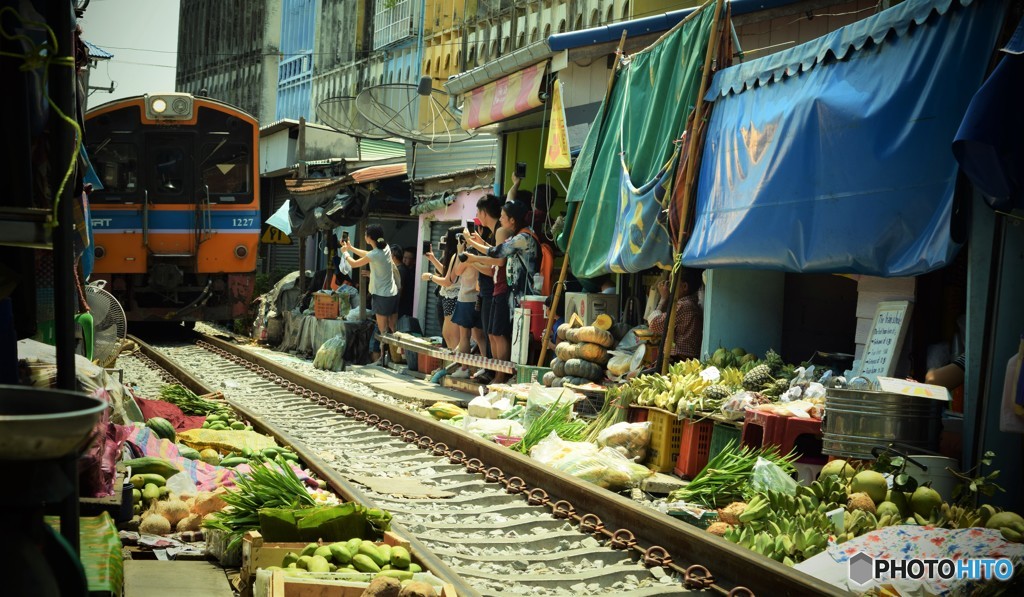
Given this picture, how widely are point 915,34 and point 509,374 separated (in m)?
7.51

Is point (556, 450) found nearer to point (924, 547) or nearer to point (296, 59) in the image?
point (924, 547)

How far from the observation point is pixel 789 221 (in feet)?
28.0

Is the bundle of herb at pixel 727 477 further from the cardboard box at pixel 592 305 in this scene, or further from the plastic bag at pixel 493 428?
the cardboard box at pixel 592 305

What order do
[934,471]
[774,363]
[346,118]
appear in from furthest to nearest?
[346,118]
[774,363]
[934,471]

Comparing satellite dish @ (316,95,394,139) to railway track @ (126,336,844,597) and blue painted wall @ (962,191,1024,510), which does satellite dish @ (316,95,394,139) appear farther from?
blue painted wall @ (962,191,1024,510)

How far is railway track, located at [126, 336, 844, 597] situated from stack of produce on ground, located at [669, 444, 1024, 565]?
43 centimetres

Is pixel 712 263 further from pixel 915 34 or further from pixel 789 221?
pixel 915 34

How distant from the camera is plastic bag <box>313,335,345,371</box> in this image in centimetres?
1681

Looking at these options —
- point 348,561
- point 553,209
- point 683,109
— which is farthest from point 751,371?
point 553,209

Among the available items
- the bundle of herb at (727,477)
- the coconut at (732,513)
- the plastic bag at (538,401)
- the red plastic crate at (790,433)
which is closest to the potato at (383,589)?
the coconut at (732,513)

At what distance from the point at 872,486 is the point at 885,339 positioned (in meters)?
2.34

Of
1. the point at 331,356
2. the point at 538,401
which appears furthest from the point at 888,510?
the point at 331,356

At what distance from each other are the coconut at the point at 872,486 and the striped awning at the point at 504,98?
9.07m

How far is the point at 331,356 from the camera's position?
1688 cm
